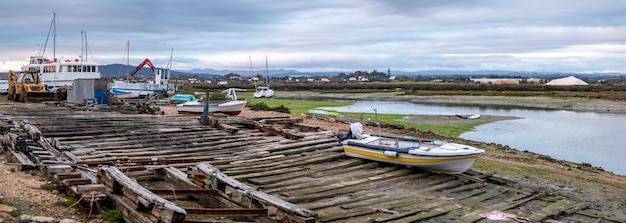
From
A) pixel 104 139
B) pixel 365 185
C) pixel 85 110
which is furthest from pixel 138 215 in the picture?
pixel 85 110

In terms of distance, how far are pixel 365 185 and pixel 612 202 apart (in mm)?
5381

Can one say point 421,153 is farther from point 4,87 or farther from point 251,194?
point 4,87

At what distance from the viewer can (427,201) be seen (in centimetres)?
1041

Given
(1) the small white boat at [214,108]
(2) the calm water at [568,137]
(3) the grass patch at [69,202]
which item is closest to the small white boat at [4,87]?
(1) the small white boat at [214,108]

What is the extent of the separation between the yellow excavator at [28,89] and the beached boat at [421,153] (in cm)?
2562

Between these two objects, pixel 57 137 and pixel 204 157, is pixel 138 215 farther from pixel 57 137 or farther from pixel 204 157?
pixel 57 137

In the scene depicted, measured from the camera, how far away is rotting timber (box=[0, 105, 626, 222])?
8.61 metres

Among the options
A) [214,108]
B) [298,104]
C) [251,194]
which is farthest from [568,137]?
[298,104]

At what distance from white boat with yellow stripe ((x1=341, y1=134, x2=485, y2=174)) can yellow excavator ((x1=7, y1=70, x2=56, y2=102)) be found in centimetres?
2562

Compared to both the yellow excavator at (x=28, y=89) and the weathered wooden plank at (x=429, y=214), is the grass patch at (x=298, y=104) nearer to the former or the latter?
the yellow excavator at (x=28, y=89)

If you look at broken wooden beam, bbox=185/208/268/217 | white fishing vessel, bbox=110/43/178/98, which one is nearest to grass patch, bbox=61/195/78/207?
broken wooden beam, bbox=185/208/268/217

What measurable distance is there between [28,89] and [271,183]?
27.7 meters

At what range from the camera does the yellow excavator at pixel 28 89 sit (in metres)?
32.7

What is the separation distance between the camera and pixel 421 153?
40.2 feet
